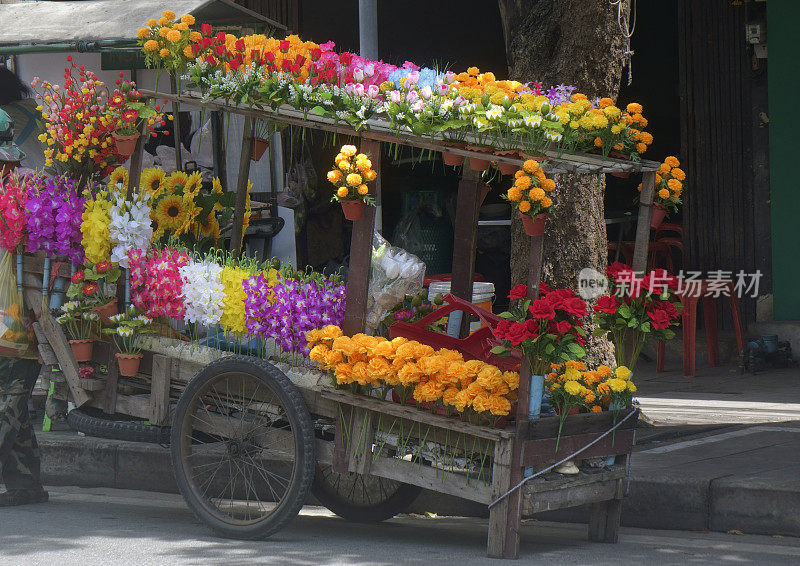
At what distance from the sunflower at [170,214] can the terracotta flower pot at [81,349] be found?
32.9 inches

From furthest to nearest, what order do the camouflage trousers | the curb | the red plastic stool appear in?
1. the red plastic stool
2. the camouflage trousers
3. the curb

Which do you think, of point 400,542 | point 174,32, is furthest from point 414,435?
point 174,32

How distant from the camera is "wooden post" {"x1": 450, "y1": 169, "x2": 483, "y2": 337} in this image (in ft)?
17.4

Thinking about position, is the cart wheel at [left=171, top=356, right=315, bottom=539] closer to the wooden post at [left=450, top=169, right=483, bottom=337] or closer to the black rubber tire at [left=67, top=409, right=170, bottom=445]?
the black rubber tire at [left=67, top=409, right=170, bottom=445]

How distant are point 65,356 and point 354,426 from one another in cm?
160

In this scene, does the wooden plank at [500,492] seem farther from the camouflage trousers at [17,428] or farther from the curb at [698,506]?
the camouflage trousers at [17,428]

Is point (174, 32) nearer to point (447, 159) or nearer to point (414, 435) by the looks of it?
point (447, 159)

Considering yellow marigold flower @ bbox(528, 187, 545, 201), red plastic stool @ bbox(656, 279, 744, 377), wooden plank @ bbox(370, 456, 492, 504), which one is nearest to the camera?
yellow marigold flower @ bbox(528, 187, 545, 201)

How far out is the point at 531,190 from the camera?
4000mm

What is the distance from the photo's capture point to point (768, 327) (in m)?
9.10

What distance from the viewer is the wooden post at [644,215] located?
453 centimetres

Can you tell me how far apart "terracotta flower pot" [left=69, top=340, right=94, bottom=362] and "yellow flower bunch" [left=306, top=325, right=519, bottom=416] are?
127 cm

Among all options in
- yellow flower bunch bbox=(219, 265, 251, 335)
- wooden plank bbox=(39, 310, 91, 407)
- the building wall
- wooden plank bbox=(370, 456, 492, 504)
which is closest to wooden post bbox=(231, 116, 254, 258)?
yellow flower bunch bbox=(219, 265, 251, 335)

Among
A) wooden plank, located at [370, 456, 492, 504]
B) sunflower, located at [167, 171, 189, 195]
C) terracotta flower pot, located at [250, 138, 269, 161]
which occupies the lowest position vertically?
wooden plank, located at [370, 456, 492, 504]
